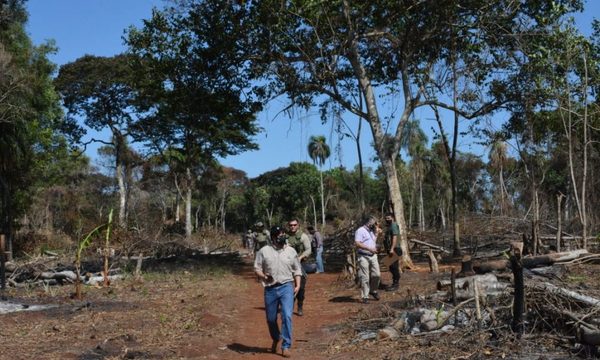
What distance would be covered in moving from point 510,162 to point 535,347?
35.2 metres

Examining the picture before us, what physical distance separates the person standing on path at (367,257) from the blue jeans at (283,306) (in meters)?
3.79

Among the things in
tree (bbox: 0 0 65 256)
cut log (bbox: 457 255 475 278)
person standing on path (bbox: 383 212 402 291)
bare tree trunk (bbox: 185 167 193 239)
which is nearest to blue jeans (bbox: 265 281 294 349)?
person standing on path (bbox: 383 212 402 291)

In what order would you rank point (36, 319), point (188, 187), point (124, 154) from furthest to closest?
point (124, 154) → point (188, 187) → point (36, 319)

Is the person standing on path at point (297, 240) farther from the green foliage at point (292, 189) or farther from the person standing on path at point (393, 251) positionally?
the green foliage at point (292, 189)

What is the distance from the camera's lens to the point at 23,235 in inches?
1215

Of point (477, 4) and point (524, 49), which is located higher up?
point (477, 4)

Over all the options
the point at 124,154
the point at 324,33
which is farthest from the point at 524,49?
the point at 124,154

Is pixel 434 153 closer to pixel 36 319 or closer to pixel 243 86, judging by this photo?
pixel 243 86

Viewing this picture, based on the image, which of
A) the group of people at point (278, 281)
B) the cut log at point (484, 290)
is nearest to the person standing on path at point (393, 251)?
the cut log at point (484, 290)

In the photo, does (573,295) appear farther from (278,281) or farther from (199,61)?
(199,61)

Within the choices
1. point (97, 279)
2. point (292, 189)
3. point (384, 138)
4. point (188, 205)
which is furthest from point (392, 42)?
point (292, 189)

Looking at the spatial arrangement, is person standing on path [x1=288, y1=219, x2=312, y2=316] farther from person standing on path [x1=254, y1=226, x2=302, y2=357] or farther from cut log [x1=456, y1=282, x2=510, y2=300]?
person standing on path [x1=254, y1=226, x2=302, y2=357]

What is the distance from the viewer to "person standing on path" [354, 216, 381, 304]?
479 inches

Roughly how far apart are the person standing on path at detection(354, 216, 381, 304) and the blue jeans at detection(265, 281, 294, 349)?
12.4 feet
